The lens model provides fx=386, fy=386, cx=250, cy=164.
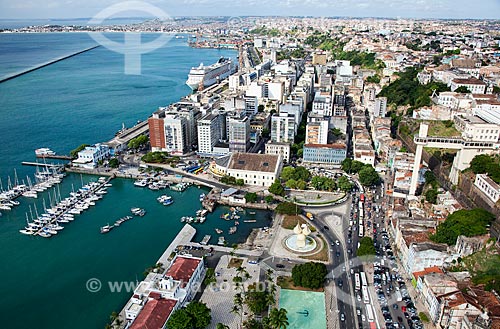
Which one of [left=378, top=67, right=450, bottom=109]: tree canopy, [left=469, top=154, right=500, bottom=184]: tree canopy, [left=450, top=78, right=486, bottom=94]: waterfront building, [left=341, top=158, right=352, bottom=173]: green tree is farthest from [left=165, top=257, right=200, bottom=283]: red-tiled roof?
[left=450, top=78, right=486, bottom=94]: waterfront building

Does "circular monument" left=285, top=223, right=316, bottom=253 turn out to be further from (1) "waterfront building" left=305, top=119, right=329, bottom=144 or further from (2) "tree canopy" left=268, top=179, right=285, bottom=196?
(1) "waterfront building" left=305, top=119, right=329, bottom=144

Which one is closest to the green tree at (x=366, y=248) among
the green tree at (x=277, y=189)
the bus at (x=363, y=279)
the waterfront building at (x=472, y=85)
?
the bus at (x=363, y=279)

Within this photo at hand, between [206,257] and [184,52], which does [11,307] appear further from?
[184,52]

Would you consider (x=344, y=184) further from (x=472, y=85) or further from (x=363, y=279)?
(x=472, y=85)

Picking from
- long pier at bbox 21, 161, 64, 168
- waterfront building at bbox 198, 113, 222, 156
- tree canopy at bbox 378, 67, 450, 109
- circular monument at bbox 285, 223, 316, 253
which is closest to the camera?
circular monument at bbox 285, 223, 316, 253

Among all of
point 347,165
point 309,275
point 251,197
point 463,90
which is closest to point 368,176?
point 347,165

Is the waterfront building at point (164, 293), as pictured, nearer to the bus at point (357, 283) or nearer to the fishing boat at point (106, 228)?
the fishing boat at point (106, 228)

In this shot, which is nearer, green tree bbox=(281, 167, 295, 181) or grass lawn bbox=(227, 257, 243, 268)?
grass lawn bbox=(227, 257, 243, 268)
